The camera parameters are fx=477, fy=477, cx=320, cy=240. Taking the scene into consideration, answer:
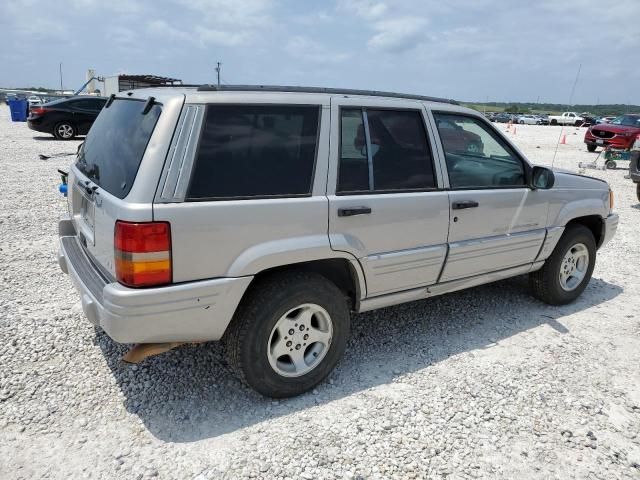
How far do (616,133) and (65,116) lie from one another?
20.1 meters

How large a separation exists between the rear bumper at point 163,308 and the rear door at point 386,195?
772 millimetres

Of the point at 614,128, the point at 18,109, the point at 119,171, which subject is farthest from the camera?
the point at 18,109

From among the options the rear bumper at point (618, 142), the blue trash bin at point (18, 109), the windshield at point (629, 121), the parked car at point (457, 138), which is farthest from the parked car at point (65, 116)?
the windshield at point (629, 121)

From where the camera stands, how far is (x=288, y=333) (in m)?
3.00

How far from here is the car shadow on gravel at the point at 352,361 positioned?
2910 millimetres

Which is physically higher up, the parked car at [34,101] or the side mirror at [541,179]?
the side mirror at [541,179]

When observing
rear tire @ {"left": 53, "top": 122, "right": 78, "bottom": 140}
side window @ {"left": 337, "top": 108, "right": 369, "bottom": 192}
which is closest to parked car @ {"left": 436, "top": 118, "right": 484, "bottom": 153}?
side window @ {"left": 337, "top": 108, "right": 369, "bottom": 192}

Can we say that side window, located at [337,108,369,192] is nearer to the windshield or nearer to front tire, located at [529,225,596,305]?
front tire, located at [529,225,596,305]

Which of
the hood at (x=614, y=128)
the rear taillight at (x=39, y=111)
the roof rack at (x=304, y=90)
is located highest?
the hood at (x=614, y=128)

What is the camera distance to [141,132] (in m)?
2.69

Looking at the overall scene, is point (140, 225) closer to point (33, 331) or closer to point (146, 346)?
point (146, 346)

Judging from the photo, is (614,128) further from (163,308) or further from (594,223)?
(163,308)

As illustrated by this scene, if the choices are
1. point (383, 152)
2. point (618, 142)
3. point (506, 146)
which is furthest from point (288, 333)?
point (618, 142)

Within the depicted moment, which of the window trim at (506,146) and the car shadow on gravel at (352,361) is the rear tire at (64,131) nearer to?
the car shadow on gravel at (352,361)
